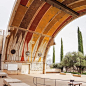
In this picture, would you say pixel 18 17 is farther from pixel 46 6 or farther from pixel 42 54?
pixel 42 54

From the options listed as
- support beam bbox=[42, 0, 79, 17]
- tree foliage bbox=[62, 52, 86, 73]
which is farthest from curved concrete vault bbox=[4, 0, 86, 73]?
tree foliage bbox=[62, 52, 86, 73]

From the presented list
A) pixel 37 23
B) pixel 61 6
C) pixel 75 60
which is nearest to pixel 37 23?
pixel 37 23

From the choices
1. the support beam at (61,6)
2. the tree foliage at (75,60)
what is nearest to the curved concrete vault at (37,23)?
the support beam at (61,6)

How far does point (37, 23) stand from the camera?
732 inches

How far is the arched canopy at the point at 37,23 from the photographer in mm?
14635

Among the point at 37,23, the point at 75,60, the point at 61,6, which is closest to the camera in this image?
the point at 61,6

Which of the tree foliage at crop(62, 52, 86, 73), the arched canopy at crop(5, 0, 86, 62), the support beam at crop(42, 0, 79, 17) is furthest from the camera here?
the tree foliage at crop(62, 52, 86, 73)

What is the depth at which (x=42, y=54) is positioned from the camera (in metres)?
22.8

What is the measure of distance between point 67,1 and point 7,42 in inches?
441

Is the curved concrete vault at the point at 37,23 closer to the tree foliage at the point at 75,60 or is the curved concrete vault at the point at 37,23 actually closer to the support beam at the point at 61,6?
the support beam at the point at 61,6

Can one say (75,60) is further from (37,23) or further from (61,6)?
(61,6)

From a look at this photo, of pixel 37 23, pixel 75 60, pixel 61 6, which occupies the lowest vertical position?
pixel 75 60

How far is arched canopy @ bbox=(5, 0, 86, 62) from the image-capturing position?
14.6m

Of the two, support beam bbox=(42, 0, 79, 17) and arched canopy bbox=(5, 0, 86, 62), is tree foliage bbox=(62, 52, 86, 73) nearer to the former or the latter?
arched canopy bbox=(5, 0, 86, 62)
